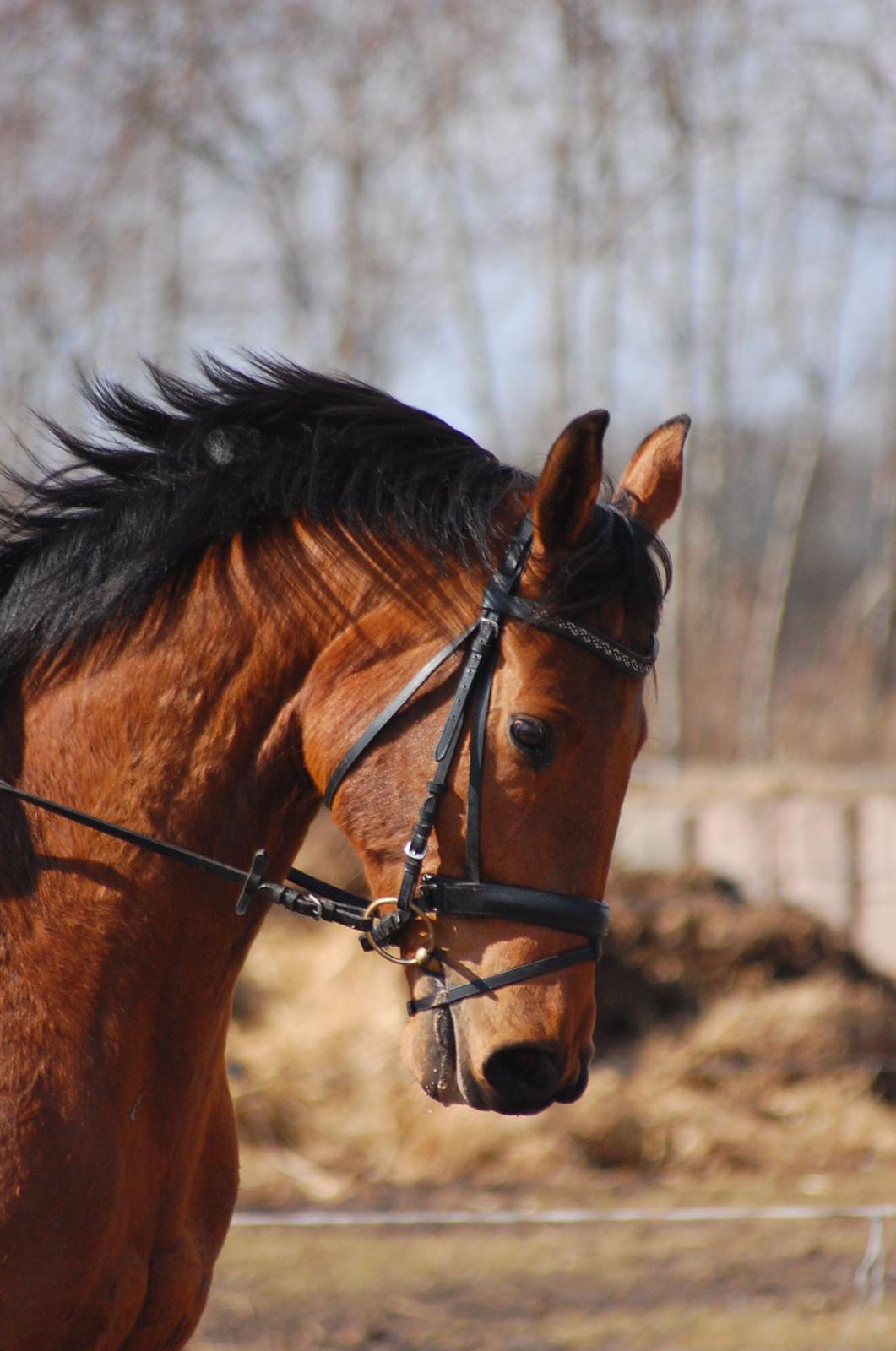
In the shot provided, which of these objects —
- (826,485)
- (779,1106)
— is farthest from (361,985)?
(826,485)

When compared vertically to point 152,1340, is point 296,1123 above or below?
above

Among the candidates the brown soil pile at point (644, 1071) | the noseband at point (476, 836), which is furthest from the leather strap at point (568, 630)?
the brown soil pile at point (644, 1071)

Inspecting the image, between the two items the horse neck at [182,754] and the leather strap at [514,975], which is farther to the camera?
the horse neck at [182,754]

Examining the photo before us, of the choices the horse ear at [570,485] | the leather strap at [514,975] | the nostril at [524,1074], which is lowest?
the nostril at [524,1074]

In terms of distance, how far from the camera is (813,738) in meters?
12.8

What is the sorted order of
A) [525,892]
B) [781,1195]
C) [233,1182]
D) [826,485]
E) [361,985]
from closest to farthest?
[525,892] < [233,1182] < [781,1195] < [361,985] < [826,485]

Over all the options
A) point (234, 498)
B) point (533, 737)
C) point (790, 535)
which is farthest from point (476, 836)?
point (790, 535)

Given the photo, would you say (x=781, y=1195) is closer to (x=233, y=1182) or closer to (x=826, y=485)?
(x=233, y=1182)

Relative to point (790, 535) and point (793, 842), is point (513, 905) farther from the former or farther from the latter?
point (790, 535)

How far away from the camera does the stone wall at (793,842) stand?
24.9ft

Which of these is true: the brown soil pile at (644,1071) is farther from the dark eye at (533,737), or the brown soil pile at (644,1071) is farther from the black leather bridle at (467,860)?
the dark eye at (533,737)

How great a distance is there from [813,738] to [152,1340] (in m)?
11.5

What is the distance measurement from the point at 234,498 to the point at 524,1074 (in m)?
1.05

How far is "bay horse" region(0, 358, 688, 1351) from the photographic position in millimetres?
1946
